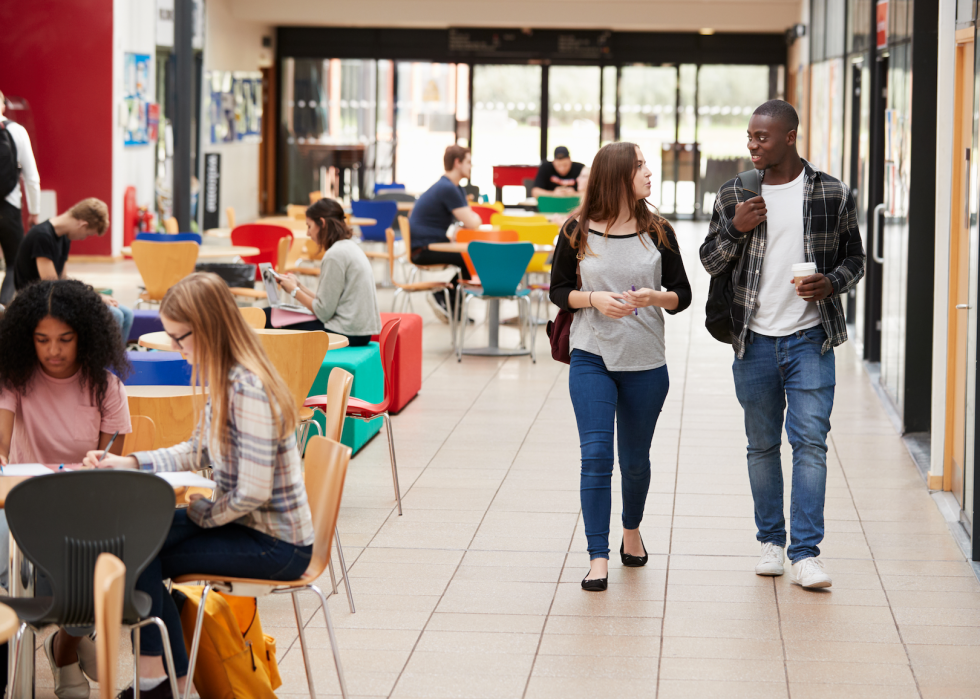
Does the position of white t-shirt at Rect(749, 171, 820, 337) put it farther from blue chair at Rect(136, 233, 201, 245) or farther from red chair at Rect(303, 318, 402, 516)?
blue chair at Rect(136, 233, 201, 245)

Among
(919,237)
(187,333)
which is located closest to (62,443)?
(187,333)

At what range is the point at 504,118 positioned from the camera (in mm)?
22250

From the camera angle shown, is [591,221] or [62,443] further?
[591,221]

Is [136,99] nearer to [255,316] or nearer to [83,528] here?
[255,316]

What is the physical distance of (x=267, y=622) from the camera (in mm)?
3969

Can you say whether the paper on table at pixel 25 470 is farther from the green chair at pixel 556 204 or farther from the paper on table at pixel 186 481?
the green chair at pixel 556 204

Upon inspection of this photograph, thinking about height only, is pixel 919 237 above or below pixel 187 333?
above

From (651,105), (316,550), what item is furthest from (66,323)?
(651,105)

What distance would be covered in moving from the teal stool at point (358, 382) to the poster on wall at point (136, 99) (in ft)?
30.7

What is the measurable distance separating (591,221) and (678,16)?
1700 cm

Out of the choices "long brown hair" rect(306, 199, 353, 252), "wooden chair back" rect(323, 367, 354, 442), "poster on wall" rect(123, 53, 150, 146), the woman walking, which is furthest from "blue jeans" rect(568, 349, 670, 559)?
"poster on wall" rect(123, 53, 150, 146)

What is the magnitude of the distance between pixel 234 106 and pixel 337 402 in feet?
53.7

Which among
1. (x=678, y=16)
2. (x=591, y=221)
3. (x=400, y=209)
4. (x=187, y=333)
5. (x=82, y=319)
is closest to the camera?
(x=187, y=333)

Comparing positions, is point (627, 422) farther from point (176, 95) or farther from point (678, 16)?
point (678, 16)
